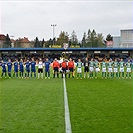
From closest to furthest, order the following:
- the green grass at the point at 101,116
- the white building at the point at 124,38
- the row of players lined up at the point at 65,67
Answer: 1. the green grass at the point at 101,116
2. the row of players lined up at the point at 65,67
3. the white building at the point at 124,38

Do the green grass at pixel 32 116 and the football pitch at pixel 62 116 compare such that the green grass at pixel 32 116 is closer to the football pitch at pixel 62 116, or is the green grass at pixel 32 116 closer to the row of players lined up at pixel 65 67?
the football pitch at pixel 62 116

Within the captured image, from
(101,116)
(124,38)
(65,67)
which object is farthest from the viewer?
(124,38)

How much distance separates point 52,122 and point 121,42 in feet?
225

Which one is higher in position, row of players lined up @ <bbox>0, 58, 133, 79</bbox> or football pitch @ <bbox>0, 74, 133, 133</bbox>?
row of players lined up @ <bbox>0, 58, 133, 79</bbox>

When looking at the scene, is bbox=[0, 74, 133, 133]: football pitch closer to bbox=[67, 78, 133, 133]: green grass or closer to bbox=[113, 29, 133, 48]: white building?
bbox=[67, 78, 133, 133]: green grass

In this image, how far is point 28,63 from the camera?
23750 mm

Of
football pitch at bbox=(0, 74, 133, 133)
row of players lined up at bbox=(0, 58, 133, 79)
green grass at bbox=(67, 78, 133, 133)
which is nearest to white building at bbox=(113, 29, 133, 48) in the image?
row of players lined up at bbox=(0, 58, 133, 79)

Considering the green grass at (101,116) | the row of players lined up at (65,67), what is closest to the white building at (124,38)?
the row of players lined up at (65,67)

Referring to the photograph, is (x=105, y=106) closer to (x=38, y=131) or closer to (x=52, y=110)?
(x=52, y=110)

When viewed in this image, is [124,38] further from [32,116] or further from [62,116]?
[32,116]

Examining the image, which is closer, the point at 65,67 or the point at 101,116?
the point at 101,116

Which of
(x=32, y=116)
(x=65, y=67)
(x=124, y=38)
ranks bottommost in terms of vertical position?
(x=32, y=116)

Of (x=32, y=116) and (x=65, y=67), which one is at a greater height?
(x=65, y=67)

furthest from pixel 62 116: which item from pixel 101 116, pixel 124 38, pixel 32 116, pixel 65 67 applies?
pixel 124 38
